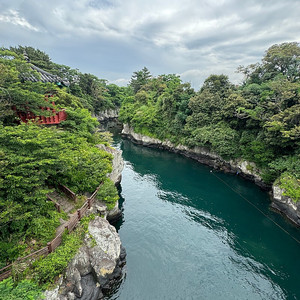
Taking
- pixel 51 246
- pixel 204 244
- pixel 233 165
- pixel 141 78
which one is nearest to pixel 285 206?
pixel 204 244

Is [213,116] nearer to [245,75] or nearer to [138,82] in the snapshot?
[245,75]

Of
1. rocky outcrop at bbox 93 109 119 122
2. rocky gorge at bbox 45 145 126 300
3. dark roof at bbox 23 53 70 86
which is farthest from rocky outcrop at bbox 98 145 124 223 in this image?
rocky outcrop at bbox 93 109 119 122

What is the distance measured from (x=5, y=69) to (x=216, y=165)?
3124cm

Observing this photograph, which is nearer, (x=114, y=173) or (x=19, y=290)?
(x=19, y=290)

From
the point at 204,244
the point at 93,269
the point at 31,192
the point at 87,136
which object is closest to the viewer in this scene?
the point at 31,192

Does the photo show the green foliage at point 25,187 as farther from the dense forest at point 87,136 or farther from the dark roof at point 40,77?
the dark roof at point 40,77

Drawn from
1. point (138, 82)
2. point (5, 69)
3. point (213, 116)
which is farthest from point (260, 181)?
point (138, 82)

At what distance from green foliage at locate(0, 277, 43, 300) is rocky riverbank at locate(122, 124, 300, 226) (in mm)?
21875

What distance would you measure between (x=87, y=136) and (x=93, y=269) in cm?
1433

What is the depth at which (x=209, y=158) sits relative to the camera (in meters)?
35.2

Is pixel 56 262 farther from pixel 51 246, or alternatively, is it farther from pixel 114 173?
pixel 114 173

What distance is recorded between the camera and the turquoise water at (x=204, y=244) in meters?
12.7

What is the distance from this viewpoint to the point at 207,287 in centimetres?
1277

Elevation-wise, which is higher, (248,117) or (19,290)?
(248,117)
